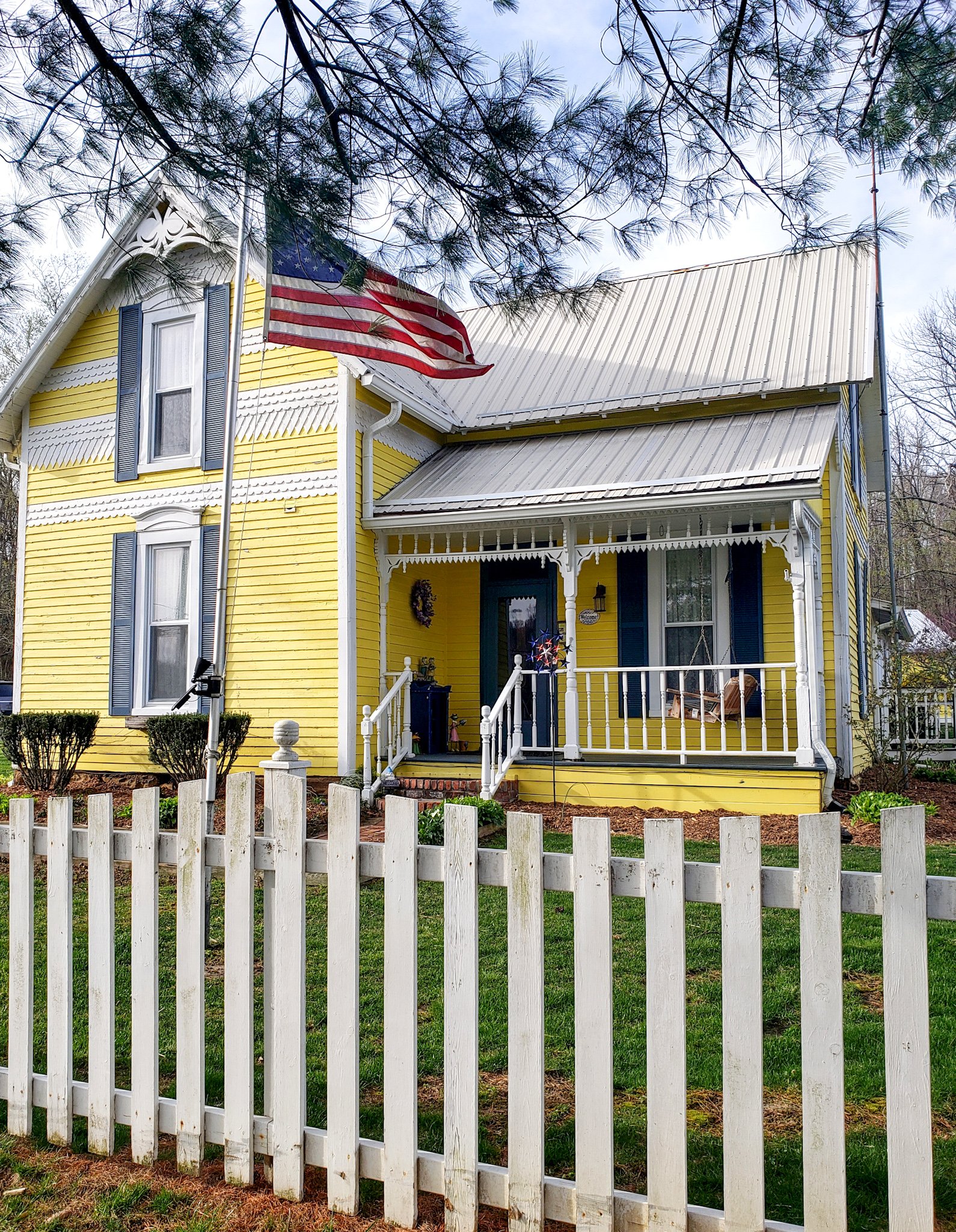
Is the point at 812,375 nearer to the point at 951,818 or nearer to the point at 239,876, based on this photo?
the point at 951,818

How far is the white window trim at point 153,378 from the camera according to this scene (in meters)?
12.1

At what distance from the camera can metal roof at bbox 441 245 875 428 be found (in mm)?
12312

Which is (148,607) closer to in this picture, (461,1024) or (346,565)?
(346,565)

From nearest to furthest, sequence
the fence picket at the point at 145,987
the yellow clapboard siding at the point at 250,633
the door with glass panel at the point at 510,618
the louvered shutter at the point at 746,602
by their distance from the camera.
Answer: the fence picket at the point at 145,987, the yellow clapboard siding at the point at 250,633, the louvered shutter at the point at 746,602, the door with glass panel at the point at 510,618

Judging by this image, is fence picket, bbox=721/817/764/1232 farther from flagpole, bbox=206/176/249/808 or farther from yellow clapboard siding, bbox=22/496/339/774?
yellow clapboard siding, bbox=22/496/339/774

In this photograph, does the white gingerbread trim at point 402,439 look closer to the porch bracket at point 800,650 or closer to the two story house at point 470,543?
the two story house at point 470,543

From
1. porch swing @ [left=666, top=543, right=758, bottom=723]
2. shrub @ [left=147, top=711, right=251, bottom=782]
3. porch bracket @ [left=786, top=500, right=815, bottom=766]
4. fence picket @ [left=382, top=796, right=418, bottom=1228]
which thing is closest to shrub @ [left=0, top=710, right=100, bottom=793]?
shrub @ [left=147, top=711, right=251, bottom=782]

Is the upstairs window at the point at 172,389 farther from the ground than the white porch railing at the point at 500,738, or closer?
farther from the ground

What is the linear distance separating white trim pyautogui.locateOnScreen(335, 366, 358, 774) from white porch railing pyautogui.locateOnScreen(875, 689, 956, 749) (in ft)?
20.6

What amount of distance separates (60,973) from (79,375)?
11.2 m

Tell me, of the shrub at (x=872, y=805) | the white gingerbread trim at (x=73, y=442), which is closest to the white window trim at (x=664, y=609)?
the shrub at (x=872, y=805)

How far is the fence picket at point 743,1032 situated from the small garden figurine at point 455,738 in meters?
9.69

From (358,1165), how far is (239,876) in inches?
35.0

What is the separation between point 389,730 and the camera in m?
10.9
